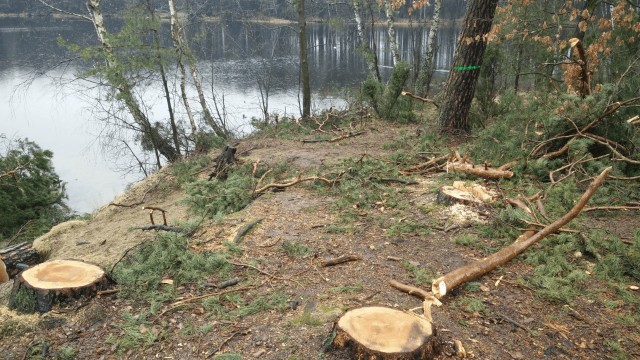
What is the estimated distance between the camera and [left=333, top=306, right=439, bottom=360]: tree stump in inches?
92.8

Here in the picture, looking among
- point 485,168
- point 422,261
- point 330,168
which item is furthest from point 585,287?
point 330,168

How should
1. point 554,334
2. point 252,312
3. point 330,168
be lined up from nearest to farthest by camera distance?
point 554,334 < point 252,312 < point 330,168

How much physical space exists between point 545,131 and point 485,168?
42.1 inches

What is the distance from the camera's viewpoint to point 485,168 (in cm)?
547

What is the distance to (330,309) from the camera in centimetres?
317

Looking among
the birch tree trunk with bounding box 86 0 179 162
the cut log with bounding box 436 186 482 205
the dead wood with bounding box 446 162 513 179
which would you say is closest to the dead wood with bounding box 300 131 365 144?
the dead wood with bounding box 446 162 513 179

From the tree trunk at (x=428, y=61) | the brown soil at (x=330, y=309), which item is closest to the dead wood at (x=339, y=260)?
the brown soil at (x=330, y=309)

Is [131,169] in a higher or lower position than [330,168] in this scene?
lower

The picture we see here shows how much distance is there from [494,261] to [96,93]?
18.5m

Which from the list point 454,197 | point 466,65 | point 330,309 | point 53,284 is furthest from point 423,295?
point 466,65

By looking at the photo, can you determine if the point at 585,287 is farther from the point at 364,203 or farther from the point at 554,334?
the point at 364,203

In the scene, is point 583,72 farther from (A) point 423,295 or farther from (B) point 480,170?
(A) point 423,295

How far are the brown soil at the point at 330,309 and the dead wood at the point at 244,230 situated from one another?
0.06m

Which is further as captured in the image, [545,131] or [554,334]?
[545,131]
